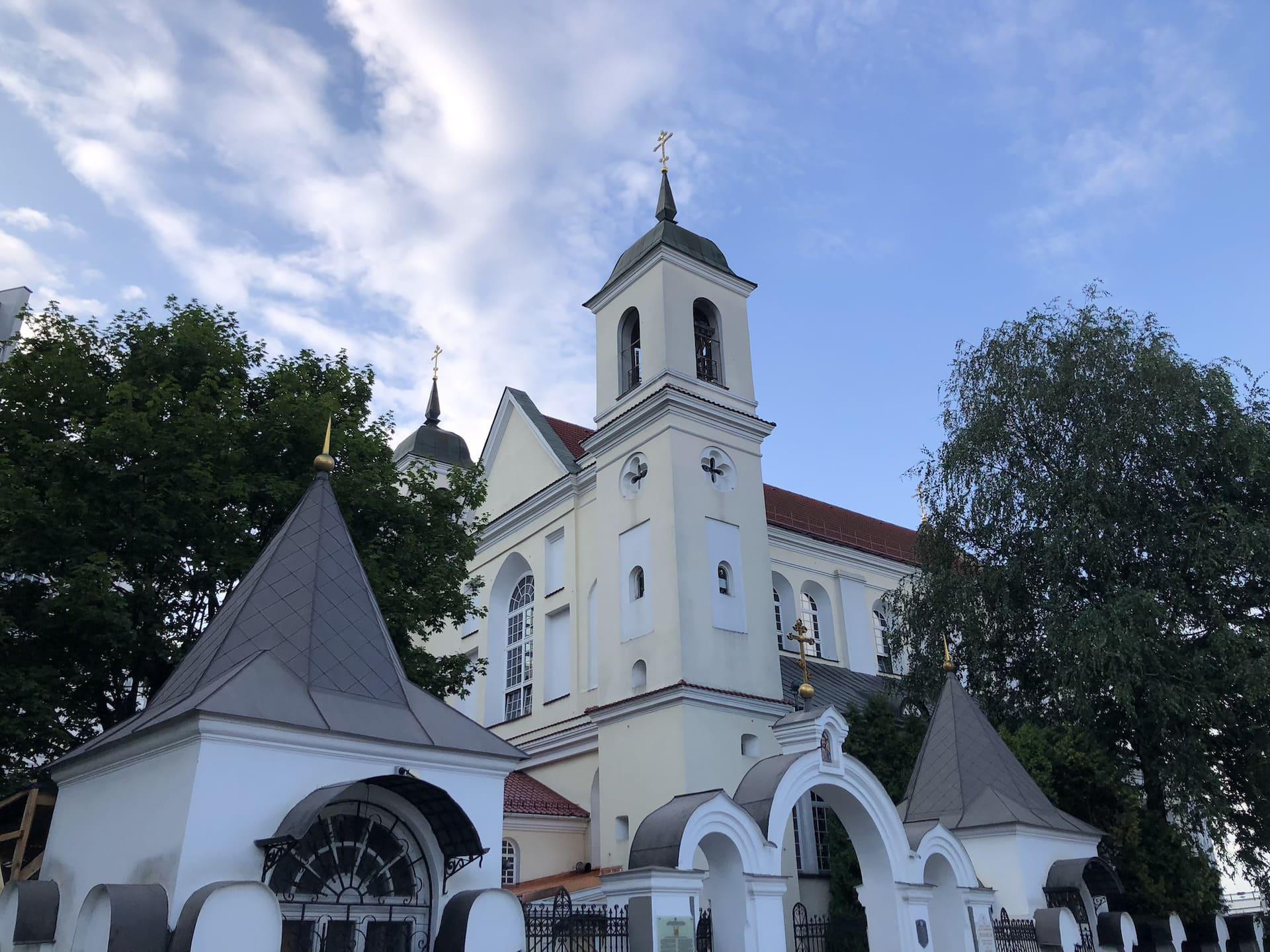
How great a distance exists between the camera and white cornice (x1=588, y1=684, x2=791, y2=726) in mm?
19078

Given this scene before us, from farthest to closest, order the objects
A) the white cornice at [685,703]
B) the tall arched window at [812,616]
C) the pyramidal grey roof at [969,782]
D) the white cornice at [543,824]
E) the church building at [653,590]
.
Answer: the tall arched window at [812,616] < the white cornice at [543,824] < the church building at [653,590] < the white cornice at [685,703] < the pyramidal grey roof at [969,782]

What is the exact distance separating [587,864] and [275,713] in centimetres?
1355

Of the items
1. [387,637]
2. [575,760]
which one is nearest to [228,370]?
[387,637]

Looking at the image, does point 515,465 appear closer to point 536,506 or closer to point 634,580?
point 536,506

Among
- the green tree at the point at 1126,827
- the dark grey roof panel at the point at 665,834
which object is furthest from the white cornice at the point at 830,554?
the dark grey roof panel at the point at 665,834

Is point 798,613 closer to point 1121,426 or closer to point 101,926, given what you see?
point 1121,426

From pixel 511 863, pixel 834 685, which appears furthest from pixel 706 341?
pixel 511 863

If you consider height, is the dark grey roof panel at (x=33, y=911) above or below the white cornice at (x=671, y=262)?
below

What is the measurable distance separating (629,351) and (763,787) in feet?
44.1

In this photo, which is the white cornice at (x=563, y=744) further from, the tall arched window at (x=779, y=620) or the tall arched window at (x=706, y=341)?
the tall arched window at (x=706, y=341)

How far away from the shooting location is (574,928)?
10242mm

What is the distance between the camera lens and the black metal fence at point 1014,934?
46.5ft

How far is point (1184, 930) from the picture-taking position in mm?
16719

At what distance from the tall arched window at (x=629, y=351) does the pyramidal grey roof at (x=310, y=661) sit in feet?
40.6
